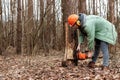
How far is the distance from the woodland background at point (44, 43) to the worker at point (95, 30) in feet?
1.92

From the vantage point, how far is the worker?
29.1ft

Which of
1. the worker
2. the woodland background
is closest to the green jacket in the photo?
the worker

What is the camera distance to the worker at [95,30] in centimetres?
888

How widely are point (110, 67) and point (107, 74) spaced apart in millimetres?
1433

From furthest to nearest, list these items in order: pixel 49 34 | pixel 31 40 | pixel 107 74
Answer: pixel 49 34
pixel 31 40
pixel 107 74

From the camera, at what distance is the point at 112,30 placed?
934cm

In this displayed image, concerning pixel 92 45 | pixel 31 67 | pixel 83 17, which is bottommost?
pixel 31 67

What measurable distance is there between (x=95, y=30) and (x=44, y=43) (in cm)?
812

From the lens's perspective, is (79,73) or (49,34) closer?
(79,73)

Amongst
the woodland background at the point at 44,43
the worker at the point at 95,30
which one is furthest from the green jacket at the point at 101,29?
the woodland background at the point at 44,43

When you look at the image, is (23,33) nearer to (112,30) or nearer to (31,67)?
(31,67)

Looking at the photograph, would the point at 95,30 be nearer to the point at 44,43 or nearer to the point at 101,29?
the point at 101,29

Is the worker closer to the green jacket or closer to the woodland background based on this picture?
the green jacket

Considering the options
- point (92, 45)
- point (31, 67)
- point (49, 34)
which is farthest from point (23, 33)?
point (92, 45)
